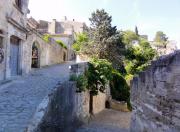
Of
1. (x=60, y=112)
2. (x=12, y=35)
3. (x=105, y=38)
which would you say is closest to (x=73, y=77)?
(x=60, y=112)

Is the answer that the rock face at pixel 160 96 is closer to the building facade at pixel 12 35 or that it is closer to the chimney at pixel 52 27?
the building facade at pixel 12 35

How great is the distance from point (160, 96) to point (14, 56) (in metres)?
10.3

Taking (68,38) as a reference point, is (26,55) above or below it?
below

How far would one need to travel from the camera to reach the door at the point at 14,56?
13978 mm

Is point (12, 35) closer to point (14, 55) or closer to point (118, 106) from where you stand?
point (14, 55)

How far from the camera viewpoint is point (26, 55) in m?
15.8

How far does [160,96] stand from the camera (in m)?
5.28

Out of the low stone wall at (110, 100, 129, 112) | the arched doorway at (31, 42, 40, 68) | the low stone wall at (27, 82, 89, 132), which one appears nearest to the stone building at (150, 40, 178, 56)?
the low stone wall at (110, 100, 129, 112)

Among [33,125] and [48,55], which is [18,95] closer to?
[33,125]

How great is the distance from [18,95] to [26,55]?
679 centimetres

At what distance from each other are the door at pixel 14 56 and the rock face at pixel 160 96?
835 centimetres

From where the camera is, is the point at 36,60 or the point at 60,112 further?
the point at 36,60

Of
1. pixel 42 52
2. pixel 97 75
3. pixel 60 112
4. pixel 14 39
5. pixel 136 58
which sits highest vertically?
pixel 14 39

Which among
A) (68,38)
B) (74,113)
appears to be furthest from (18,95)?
(68,38)
